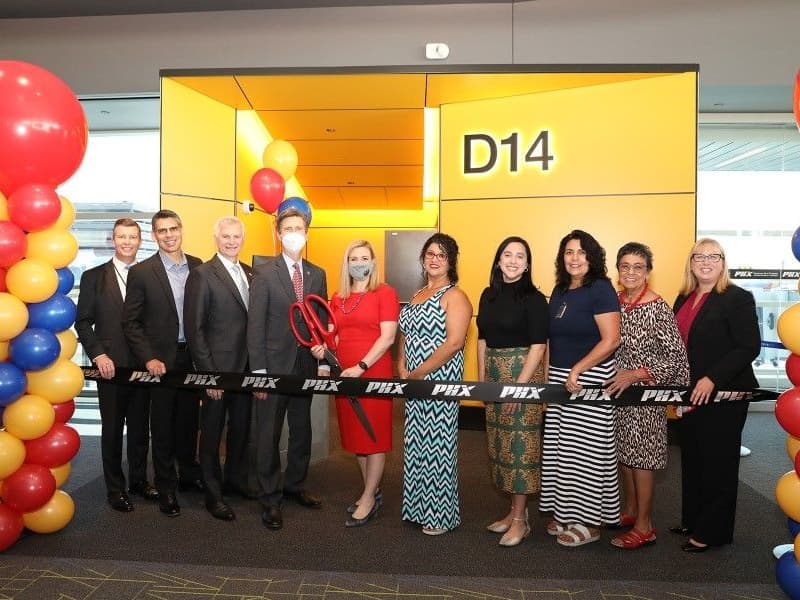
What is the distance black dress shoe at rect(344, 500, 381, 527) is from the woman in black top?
2.36 feet

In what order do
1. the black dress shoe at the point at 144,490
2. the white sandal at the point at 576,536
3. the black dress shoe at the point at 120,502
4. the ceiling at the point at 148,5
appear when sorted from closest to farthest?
the white sandal at the point at 576,536 < the black dress shoe at the point at 120,502 < the black dress shoe at the point at 144,490 < the ceiling at the point at 148,5

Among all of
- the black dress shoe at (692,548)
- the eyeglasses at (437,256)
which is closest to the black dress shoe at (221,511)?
the eyeglasses at (437,256)

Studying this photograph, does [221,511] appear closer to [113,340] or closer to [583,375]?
[113,340]

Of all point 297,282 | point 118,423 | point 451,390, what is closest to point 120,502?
point 118,423

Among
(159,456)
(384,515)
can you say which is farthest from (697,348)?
(159,456)

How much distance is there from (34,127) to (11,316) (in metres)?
0.80

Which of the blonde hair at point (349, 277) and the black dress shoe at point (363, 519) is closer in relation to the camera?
the blonde hair at point (349, 277)

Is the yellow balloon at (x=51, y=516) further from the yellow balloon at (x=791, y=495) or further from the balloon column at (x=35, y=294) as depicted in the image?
the yellow balloon at (x=791, y=495)

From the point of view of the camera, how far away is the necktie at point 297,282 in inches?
135

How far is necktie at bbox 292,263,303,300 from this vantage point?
3.42 m

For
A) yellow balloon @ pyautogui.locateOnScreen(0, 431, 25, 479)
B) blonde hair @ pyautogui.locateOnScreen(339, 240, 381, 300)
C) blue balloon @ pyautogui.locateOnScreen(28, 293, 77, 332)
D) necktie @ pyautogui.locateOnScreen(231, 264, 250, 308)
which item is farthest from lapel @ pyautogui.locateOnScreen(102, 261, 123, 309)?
blonde hair @ pyautogui.locateOnScreen(339, 240, 381, 300)

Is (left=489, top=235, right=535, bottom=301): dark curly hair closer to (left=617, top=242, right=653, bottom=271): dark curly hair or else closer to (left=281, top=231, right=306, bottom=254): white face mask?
(left=617, top=242, right=653, bottom=271): dark curly hair

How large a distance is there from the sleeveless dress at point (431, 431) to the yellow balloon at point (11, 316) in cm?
170

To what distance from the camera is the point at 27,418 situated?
9.75 feet
